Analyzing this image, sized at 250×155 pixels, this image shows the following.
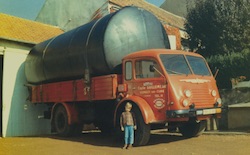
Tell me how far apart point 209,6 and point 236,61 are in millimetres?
4430

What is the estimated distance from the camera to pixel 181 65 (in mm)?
9633

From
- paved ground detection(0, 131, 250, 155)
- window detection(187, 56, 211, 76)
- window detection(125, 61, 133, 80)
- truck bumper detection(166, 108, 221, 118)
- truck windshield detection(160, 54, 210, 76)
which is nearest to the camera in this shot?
paved ground detection(0, 131, 250, 155)

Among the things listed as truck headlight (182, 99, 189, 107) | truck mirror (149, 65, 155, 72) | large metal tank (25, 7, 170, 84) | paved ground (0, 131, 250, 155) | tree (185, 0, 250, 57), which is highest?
tree (185, 0, 250, 57)

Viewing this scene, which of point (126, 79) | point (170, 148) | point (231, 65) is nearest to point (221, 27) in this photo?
point (231, 65)

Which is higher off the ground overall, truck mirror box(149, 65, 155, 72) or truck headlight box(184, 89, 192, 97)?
truck mirror box(149, 65, 155, 72)

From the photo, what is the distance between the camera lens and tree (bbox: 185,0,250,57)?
19.3m

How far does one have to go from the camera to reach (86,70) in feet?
35.4

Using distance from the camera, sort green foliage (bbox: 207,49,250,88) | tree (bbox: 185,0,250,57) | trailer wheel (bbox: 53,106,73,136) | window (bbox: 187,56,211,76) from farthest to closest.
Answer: tree (bbox: 185,0,250,57) → green foliage (bbox: 207,49,250,88) → trailer wheel (bbox: 53,106,73,136) → window (bbox: 187,56,211,76)

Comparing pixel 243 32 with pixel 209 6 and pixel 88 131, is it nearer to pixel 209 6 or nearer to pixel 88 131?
pixel 209 6

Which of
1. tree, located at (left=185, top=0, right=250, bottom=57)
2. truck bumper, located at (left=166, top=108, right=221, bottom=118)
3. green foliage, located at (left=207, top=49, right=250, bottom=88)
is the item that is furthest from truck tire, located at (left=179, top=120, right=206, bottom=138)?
tree, located at (left=185, top=0, right=250, bottom=57)

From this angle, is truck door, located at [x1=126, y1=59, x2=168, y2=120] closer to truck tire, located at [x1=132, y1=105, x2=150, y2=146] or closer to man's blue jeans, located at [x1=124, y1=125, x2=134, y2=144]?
truck tire, located at [x1=132, y1=105, x2=150, y2=146]

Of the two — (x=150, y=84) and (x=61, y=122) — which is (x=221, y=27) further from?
(x=150, y=84)

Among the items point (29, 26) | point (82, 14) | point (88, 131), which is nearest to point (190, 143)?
point (88, 131)

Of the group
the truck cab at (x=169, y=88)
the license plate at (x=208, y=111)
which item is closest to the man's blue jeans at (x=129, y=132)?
the truck cab at (x=169, y=88)
